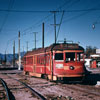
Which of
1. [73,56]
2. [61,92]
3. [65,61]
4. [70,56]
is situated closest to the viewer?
[61,92]

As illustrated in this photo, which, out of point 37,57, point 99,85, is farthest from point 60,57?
point 37,57

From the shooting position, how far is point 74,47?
1616 cm

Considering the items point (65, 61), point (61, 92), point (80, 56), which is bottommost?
point (61, 92)

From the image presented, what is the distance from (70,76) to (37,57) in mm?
6153

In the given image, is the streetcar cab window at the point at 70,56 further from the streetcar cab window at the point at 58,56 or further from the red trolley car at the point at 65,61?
the streetcar cab window at the point at 58,56

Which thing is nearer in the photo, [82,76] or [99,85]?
[99,85]

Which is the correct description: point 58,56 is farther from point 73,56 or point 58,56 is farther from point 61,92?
point 61,92

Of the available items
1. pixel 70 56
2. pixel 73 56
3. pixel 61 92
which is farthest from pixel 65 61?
pixel 61 92

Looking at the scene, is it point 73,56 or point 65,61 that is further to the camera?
point 73,56

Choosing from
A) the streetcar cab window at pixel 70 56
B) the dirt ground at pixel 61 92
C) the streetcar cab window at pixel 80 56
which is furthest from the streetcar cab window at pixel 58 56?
the dirt ground at pixel 61 92

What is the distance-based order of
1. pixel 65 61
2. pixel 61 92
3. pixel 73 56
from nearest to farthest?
pixel 61 92 < pixel 65 61 < pixel 73 56

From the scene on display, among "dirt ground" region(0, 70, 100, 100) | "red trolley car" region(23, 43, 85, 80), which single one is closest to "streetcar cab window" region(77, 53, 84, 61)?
"red trolley car" region(23, 43, 85, 80)

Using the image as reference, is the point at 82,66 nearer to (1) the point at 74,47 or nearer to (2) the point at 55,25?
(1) the point at 74,47

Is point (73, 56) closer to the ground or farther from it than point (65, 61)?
farther from it
